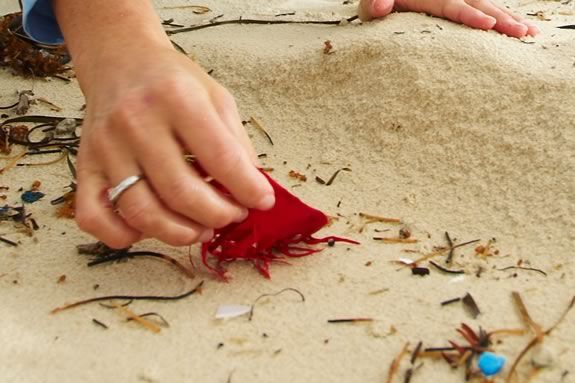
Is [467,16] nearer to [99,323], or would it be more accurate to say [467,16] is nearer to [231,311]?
[231,311]

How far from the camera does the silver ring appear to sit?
3.58 ft

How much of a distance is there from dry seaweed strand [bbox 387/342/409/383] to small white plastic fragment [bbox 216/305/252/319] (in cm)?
26

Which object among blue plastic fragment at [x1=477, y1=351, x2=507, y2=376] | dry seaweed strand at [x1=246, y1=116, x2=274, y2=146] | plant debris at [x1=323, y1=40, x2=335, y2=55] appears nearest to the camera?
blue plastic fragment at [x1=477, y1=351, x2=507, y2=376]

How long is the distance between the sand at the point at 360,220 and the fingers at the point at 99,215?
0.45ft

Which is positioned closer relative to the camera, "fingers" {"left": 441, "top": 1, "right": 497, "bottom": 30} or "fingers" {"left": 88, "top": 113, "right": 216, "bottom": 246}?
"fingers" {"left": 88, "top": 113, "right": 216, "bottom": 246}

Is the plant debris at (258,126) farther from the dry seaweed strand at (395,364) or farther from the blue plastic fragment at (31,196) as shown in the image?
the dry seaweed strand at (395,364)

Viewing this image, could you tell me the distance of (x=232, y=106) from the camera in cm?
117

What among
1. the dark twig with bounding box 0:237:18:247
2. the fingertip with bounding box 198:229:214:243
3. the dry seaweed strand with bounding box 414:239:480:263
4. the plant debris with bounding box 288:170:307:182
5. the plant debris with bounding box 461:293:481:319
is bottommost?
the dark twig with bounding box 0:237:18:247

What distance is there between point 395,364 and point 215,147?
1.38 feet

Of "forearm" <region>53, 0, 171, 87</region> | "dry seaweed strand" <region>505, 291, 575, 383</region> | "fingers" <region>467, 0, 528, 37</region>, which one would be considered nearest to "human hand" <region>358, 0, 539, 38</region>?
"fingers" <region>467, 0, 528, 37</region>

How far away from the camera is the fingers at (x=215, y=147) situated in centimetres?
107

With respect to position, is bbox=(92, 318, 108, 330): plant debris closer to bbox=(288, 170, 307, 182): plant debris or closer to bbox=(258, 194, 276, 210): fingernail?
bbox=(258, 194, 276, 210): fingernail

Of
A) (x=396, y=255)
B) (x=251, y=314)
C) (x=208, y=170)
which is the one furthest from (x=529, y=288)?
(x=208, y=170)

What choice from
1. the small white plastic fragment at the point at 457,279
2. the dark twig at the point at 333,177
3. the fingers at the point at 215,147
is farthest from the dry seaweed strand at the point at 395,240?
the fingers at the point at 215,147
